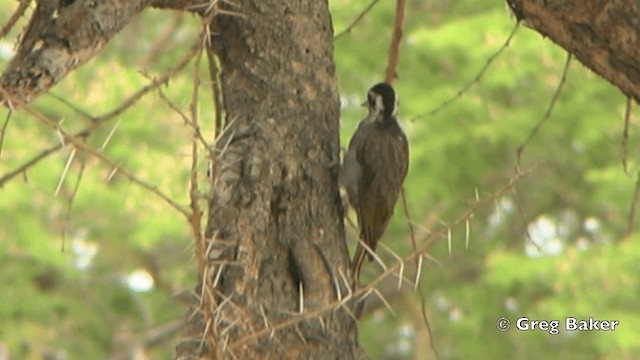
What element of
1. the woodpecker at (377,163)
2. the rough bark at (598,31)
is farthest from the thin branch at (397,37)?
the rough bark at (598,31)

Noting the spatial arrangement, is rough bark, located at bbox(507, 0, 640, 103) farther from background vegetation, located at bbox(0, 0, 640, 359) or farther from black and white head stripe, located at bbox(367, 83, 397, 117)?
background vegetation, located at bbox(0, 0, 640, 359)

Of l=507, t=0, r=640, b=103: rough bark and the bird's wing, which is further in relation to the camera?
the bird's wing

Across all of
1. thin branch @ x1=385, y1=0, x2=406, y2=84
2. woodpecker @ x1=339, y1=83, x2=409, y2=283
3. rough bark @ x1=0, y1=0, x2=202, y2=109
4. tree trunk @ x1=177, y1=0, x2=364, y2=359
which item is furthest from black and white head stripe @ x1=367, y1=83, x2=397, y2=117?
rough bark @ x1=0, y1=0, x2=202, y2=109

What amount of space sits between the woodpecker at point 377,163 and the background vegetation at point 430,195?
2.41m

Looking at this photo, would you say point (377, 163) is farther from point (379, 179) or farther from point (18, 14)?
point (18, 14)

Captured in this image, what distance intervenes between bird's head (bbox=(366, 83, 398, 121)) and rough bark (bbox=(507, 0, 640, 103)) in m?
0.92

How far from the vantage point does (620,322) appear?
7.07 m

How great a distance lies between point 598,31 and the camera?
9.06 feet

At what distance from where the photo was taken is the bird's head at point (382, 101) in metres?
3.78

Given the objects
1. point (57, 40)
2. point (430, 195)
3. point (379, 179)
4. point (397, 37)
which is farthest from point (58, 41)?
point (430, 195)

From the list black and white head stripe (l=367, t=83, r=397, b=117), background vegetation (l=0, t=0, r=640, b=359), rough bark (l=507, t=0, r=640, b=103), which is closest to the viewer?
rough bark (l=507, t=0, r=640, b=103)

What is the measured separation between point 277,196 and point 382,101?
41.1 inches

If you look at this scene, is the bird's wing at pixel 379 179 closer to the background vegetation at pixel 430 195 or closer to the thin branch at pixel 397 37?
the thin branch at pixel 397 37

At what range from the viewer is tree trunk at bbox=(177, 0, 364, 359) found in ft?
9.02
